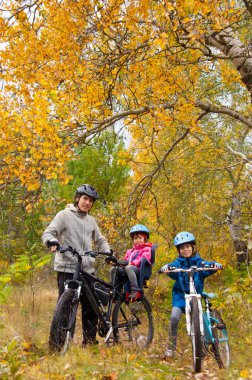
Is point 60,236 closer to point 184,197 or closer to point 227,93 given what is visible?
point 184,197

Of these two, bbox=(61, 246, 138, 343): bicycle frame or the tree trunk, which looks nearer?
bbox=(61, 246, 138, 343): bicycle frame

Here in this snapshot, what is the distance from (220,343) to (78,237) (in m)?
2.03

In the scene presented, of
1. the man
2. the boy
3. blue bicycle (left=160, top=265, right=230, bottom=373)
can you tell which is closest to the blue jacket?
the boy

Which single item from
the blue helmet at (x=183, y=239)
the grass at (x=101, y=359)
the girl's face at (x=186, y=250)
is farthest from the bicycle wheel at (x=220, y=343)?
the blue helmet at (x=183, y=239)

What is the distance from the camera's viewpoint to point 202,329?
4.44 metres

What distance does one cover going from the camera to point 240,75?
7.22 metres

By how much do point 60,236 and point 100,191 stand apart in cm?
1044

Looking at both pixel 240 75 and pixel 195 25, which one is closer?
pixel 195 25

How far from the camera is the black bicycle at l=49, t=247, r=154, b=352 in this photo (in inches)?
174

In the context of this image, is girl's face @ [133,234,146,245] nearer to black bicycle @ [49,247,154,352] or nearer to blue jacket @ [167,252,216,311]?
black bicycle @ [49,247,154,352]

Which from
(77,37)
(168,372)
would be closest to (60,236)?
(168,372)

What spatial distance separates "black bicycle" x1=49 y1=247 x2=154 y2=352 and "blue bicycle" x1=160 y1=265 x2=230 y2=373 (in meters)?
0.80

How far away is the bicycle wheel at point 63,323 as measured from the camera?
4.38 m

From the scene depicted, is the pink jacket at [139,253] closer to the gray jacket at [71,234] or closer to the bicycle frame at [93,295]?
the bicycle frame at [93,295]
